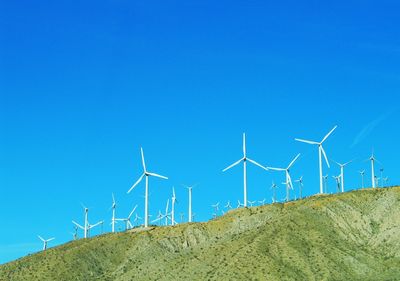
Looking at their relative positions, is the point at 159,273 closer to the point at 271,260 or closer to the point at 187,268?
the point at 187,268

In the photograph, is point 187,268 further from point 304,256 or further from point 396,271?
point 396,271

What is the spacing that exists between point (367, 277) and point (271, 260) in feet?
78.4

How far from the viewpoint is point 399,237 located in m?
198

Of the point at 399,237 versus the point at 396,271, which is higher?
the point at 399,237

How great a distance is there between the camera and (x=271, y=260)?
188 meters

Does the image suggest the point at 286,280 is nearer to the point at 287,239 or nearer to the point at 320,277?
the point at 320,277

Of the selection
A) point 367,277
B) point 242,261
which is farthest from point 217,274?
point 367,277

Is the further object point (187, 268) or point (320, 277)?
point (187, 268)

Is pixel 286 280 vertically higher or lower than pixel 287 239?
lower

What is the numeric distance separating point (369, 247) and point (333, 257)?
14235 millimetres

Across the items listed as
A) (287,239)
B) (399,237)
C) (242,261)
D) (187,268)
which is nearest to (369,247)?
(399,237)

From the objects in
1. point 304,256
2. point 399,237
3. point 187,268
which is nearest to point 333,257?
point 304,256

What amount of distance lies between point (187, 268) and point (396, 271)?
173 feet

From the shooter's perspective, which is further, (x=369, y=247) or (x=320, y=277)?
(x=369, y=247)
